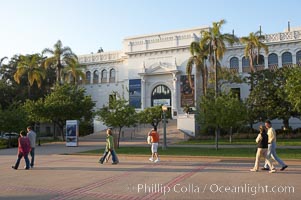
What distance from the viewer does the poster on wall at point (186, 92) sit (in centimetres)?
4897

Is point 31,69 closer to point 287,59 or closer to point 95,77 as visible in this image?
point 95,77

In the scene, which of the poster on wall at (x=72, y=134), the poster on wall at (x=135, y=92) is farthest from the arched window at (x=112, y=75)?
the poster on wall at (x=72, y=134)

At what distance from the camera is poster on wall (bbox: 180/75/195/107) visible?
1928 inches

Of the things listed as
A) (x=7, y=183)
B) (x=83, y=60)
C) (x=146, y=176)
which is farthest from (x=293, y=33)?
(x=7, y=183)

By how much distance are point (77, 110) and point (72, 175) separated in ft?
88.9

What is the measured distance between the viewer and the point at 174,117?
49.1 metres

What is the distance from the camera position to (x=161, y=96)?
53031mm

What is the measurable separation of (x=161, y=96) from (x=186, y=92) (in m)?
4.82

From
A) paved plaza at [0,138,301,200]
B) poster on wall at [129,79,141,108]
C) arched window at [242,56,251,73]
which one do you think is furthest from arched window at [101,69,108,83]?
paved plaza at [0,138,301,200]

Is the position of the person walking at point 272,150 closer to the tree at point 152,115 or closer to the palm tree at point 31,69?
the tree at point 152,115

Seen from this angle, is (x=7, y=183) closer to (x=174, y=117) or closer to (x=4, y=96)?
(x=174, y=117)

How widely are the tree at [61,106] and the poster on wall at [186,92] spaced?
592 inches

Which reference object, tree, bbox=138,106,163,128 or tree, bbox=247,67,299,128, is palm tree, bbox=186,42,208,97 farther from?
tree, bbox=138,106,163,128

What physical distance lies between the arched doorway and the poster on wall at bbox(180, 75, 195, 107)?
3.02 meters
